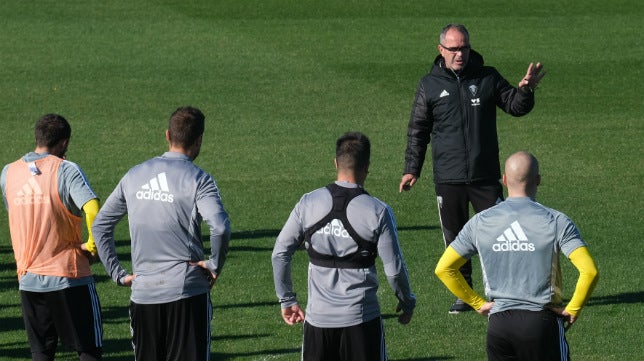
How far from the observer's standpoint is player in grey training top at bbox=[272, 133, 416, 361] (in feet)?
24.1

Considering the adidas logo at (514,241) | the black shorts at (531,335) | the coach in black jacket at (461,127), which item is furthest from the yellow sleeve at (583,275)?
the coach in black jacket at (461,127)

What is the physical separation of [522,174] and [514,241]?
0.38m

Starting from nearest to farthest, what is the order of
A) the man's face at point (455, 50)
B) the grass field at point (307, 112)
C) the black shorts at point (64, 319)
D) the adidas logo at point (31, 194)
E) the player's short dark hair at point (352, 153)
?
the player's short dark hair at point (352, 153)
the adidas logo at point (31, 194)
the black shorts at point (64, 319)
the man's face at point (455, 50)
the grass field at point (307, 112)

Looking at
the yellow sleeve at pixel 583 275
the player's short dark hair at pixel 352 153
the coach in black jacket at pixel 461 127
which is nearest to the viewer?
the yellow sleeve at pixel 583 275

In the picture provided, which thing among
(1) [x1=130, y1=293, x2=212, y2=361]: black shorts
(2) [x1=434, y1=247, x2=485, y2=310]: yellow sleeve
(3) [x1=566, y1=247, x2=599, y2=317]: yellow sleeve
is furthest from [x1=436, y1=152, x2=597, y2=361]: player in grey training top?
(1) [x1=130, y1=293, x2=212, y2=361]: black shorts

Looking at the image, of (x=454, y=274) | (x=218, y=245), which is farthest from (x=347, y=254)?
(x=218, y=245)

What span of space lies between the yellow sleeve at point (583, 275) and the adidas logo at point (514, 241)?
250 millimetres

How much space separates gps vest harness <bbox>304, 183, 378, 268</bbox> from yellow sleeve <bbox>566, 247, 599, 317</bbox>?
1.13 meters

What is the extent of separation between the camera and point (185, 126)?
7.80 m

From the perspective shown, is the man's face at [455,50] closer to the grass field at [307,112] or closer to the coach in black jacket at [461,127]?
the coach in black jacket at [461,127]

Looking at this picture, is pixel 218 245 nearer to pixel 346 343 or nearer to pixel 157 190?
pixel 157 190

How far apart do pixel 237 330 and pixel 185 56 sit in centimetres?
1736

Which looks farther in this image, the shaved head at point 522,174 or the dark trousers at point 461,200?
the dark trousers at point 461,200

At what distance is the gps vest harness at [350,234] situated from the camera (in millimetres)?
7355
